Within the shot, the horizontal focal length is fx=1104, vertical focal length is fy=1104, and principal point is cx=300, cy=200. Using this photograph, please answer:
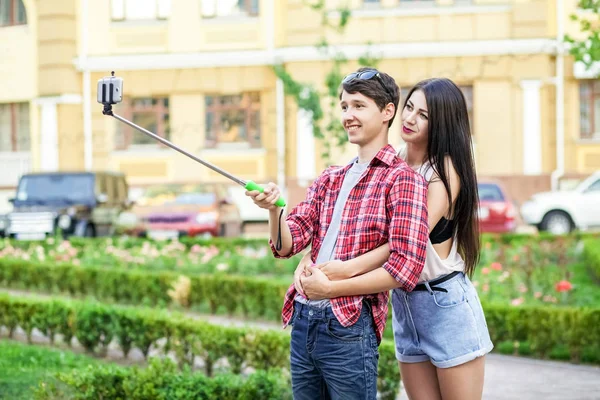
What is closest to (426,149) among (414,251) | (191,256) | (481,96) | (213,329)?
(414,251)

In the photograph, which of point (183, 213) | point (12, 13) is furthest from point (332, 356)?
point (12, 13)

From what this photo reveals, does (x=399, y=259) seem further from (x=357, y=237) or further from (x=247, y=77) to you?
(x=247, y=77)

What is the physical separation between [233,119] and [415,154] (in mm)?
23163

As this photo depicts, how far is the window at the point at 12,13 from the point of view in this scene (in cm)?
2834

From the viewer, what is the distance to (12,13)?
93.6ft

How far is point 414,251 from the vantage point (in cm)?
365

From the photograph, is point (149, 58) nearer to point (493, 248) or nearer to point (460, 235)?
point (493, 248)

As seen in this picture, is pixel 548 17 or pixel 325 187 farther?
pixel 548 17

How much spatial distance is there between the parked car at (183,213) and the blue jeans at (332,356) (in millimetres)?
15283

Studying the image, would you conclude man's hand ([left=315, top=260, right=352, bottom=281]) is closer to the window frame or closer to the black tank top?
the black tank top

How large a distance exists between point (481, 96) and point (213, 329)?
1870 centimetres

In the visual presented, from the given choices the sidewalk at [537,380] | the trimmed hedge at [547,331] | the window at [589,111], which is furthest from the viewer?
the window at [589,111]

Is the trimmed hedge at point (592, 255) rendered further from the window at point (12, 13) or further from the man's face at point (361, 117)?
the window at point (12, 13)

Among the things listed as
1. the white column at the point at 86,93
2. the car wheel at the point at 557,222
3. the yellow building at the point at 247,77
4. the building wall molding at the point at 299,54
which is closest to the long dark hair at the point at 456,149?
the car wheel at the point at 557,222
